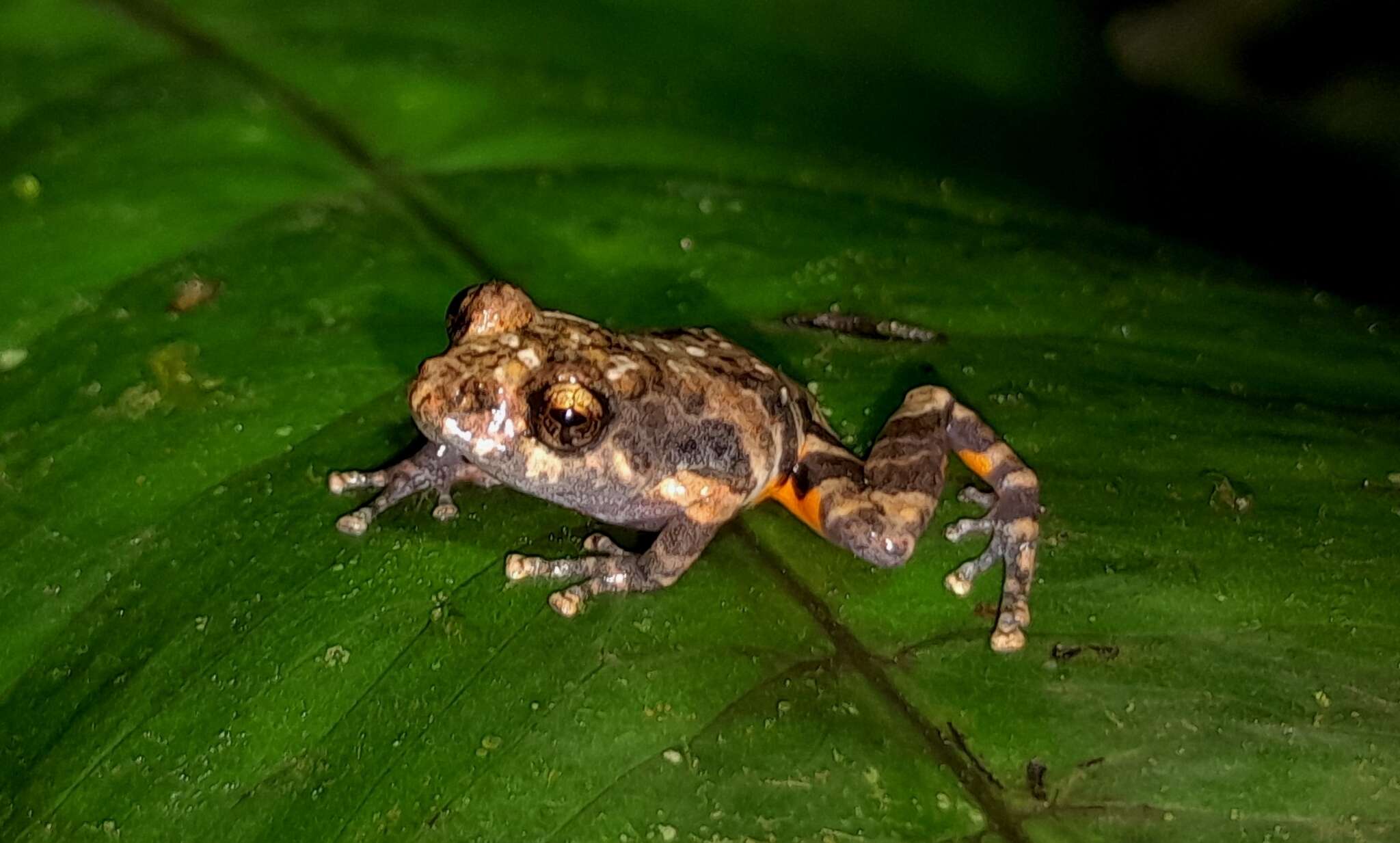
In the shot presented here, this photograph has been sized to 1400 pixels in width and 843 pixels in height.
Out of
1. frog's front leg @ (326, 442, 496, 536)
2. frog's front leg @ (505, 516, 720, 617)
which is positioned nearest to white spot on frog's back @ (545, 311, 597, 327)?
frog's front leg @ (326, 442, 496, 536)

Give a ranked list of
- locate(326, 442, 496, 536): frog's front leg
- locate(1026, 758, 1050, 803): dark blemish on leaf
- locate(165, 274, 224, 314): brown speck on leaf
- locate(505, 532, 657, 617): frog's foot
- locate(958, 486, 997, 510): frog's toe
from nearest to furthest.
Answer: locate(1026, 758, 1050, 803): dark blemish on leaf, locate(505, 532, 657, 617): frog's foot, locate(326, 442, 496, 536): frog's front leg, locate(958, 486, 997, 510): frog's toe, locate(165, 274, 224, 314): brown speck on leaf

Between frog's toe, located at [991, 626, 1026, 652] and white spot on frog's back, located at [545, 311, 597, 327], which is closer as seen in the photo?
frog's toe, located at [991, 626, 1026, 652]

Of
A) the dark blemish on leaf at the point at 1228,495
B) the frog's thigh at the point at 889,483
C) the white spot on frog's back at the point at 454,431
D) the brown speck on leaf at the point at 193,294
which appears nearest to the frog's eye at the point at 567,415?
the white spot on frog's back at the point at 454,431

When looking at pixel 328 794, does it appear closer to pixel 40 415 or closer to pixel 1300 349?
pixel 40 415

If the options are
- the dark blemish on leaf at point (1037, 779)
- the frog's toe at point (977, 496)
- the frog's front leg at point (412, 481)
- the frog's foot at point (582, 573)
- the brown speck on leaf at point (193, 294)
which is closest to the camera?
the dark blemish on leaf at point (1037, 779)

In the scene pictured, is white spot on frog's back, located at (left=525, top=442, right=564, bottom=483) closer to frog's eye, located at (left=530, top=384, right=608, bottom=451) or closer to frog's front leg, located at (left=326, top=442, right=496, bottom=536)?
frog's eye, located at (left=530, top=384, right=608, bottom=451)

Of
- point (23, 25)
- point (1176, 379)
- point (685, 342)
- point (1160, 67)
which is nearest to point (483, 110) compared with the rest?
point (685, 342)

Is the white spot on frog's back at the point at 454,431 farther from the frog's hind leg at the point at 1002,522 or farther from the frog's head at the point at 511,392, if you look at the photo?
the frog's hind leg at the point at 1002,522
